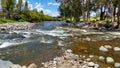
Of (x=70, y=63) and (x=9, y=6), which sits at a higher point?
(x=9, y=6)

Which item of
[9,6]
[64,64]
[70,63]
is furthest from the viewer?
[9,6]

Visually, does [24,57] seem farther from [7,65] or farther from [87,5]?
[87,5]

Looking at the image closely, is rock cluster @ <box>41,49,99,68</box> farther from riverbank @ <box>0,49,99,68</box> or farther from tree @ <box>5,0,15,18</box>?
tree @ <box>5,0,15,18</box>

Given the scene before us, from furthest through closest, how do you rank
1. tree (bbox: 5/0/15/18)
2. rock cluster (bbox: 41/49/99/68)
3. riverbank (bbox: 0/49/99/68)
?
tree (bbox: 5/0/15/18) < rock cluster (bbox: 41/49/99/68) < riverbank (bbox: 0/49/99/68)

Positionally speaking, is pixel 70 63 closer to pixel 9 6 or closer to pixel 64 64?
pixel 64 64

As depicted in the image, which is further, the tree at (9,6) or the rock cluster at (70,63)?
the tree at (9,6)

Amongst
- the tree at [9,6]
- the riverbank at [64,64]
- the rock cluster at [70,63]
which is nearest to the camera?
the riverbank at [64,64]

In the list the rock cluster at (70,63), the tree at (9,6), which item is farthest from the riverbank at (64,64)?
the tree at (9,6)

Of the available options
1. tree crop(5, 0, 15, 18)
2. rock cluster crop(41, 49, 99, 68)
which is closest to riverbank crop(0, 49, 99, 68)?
rock cluster crop(41, 49, 99, 68)

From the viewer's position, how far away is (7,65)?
505 inches

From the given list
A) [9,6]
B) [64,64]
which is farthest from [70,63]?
[9,6]

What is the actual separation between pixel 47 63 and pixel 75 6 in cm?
6007

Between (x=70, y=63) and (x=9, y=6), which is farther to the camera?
(x=9, y=6)

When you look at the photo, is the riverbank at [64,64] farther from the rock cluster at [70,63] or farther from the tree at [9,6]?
the tree at [9,6]
